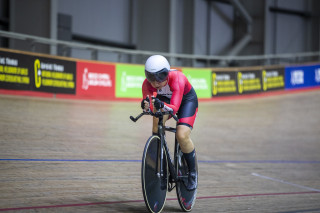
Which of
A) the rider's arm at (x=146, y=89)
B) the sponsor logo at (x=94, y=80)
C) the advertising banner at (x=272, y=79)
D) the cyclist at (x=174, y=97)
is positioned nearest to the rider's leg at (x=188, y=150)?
the cyclist at (x=174, y=97)

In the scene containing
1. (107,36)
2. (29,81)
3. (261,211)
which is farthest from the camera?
(107,36)

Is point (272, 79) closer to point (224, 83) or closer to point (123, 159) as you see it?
point (224, 83)

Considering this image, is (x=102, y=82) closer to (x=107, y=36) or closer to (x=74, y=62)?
(x=74, y=62)

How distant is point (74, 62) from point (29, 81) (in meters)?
1.45

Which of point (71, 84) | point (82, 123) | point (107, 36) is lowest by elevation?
point (82, 123)

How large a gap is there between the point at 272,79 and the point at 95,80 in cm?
672

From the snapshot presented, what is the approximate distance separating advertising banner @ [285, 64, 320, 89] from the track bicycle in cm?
1282

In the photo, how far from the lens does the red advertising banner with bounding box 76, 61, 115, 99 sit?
1089 cm

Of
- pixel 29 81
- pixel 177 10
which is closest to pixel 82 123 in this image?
pixel 29 81

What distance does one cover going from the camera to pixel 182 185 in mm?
3676

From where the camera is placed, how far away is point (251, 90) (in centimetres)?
1484

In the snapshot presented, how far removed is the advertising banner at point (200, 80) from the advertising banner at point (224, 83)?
0.69ft

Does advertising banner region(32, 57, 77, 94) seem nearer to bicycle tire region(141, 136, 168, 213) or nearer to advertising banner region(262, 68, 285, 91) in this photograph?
bicycle tire region(141, 136, 168, 213)

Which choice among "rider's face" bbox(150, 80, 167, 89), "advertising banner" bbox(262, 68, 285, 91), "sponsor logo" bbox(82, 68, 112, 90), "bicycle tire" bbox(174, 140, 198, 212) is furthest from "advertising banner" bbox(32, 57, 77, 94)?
"advertising banner" bbox(262, 68, 285, 91)
